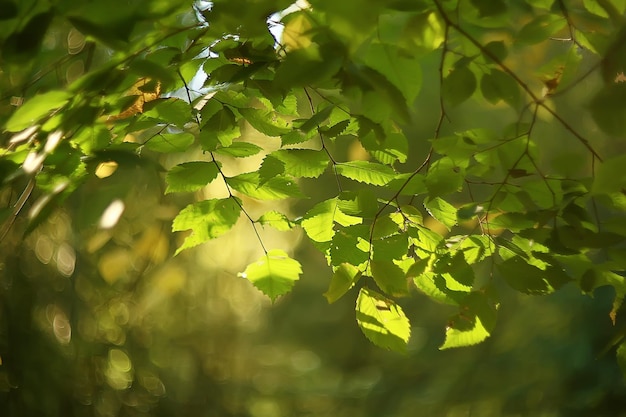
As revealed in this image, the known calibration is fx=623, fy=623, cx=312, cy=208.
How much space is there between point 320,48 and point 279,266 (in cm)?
29

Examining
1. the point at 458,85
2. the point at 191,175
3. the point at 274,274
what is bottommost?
the point at 274,274

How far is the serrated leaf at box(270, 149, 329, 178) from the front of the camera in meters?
0.50

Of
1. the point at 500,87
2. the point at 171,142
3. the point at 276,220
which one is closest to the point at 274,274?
the point at 276,220

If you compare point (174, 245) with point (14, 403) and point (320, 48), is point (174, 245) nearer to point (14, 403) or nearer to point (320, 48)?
point (14, 403)

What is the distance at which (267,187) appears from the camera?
0.53 metres

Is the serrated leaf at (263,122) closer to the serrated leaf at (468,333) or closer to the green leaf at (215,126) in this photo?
the green leaf at (215,126)

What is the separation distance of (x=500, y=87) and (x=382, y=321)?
0.20 m

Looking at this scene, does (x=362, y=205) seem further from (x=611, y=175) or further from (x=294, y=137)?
(x=611, y=175)

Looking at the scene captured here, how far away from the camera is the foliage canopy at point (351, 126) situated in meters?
0.32

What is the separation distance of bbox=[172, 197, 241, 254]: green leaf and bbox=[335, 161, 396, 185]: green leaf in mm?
101

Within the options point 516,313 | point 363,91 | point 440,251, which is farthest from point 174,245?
point 363,91

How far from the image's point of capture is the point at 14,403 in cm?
142

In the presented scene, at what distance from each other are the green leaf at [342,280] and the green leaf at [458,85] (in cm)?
17

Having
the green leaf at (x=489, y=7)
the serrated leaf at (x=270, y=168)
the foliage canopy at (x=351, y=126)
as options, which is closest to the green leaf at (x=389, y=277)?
the foliage canopy at (x=351, y=126)
